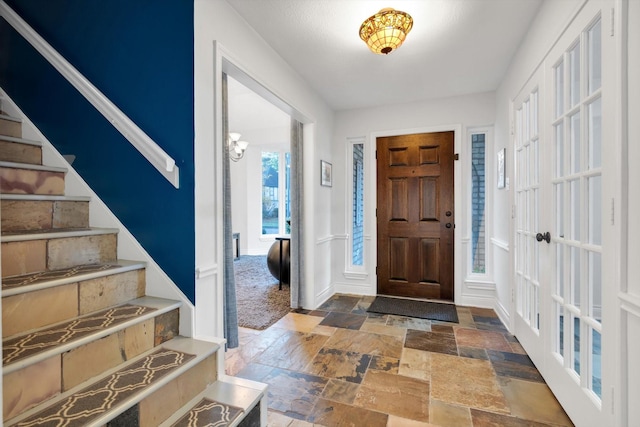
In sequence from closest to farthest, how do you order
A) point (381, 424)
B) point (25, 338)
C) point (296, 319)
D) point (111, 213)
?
1. point (25, 338)
2. point (381, 424)
3. point (111, 213)
4. point (296, 319)

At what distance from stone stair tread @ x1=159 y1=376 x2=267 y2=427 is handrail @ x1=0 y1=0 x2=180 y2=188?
107cm

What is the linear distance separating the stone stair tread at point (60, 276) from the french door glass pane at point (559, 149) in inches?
96.7

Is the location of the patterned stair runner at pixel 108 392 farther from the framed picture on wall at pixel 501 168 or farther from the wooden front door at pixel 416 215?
the framed picture on wall at pixel 501 168

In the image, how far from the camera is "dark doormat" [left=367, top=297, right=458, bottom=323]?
314 centimetres

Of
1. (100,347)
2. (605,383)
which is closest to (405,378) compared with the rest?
(605,383)

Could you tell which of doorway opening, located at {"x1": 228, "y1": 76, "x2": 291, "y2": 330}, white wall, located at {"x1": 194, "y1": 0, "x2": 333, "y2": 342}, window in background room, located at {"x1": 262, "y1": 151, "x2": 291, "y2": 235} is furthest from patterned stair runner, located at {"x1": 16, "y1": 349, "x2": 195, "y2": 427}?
window in background room, located at {"x1": 262, "y1": 151, "x2": 291, "y2": 235}

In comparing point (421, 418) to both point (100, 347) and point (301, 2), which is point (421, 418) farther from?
point (301, 2)

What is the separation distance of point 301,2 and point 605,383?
8.45 feet

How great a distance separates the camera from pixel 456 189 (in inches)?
141

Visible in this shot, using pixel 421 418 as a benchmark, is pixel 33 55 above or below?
above

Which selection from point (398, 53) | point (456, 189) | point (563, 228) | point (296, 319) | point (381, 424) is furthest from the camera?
point (456, 189)

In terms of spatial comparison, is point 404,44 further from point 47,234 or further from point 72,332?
point 72,332

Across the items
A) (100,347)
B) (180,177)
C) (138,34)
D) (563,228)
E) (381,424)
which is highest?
(138,34)

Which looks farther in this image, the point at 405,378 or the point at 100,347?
the point at 405,378
